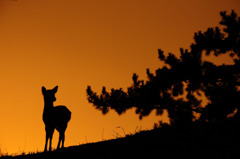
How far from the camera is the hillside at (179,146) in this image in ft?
14.4

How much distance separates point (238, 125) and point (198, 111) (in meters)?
A: 5.93

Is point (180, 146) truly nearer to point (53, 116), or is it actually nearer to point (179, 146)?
point (179, 146)

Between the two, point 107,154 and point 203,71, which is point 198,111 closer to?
point 203,71

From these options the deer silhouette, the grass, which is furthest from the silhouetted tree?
the grass

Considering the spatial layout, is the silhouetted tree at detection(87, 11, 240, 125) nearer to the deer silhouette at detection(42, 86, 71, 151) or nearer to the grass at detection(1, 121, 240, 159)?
the deer silhouette at detection(42, 86, 71, 151)

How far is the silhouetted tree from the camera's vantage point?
11336mm

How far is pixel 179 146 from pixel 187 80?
7.30 meters

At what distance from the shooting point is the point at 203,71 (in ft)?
37.8

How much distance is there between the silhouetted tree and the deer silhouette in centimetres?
260

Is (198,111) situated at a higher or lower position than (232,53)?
lower

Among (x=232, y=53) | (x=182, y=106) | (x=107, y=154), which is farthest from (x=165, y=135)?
(x=232, y=53)

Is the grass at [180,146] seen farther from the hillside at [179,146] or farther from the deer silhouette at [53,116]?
the deer silhouette at [53,116]

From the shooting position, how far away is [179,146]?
15.9 ft

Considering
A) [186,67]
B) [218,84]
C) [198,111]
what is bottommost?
[198,111]
